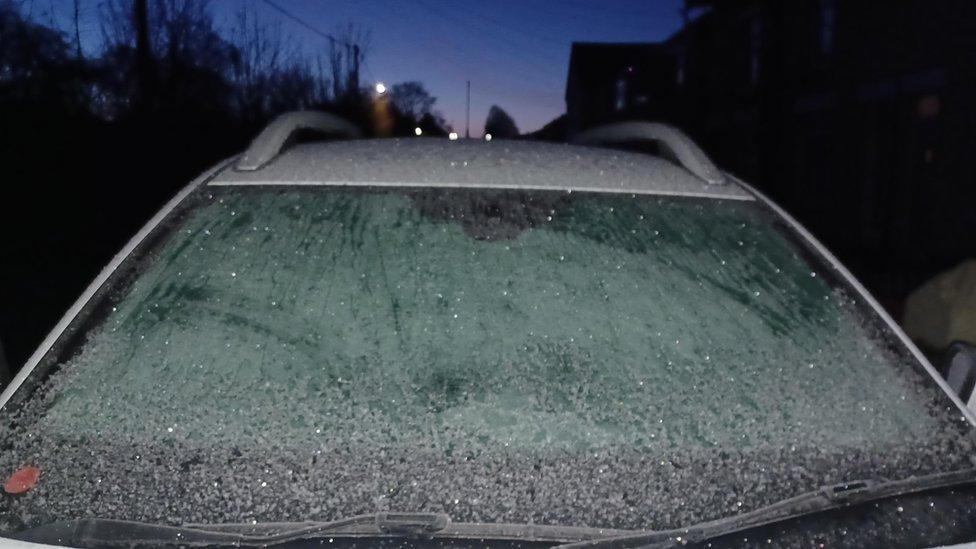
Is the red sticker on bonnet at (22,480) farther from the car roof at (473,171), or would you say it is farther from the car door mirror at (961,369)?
the car door mirror at (961,369)

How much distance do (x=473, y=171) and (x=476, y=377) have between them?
2.21ft

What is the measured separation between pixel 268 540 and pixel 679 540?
2.24ft

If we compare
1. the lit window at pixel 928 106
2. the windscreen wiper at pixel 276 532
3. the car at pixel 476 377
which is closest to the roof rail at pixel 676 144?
the car at pixel 476 377

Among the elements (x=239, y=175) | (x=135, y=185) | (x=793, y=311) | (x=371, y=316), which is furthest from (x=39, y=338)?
(x=135, y=185)

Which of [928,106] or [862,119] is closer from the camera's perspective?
[928,106]

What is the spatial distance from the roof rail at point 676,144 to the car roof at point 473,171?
0.08 feet

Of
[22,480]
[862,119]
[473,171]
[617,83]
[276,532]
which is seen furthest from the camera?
[617,83]

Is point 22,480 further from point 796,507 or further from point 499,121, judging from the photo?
point 499,121

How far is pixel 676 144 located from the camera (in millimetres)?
2600

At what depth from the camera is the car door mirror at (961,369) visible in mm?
1971

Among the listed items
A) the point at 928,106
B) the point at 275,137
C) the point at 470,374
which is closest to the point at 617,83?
the point at 928,106

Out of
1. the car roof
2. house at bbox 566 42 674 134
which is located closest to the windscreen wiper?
the car roof

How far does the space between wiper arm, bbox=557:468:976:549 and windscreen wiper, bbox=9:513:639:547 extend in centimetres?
4

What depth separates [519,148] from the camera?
2.67 m
